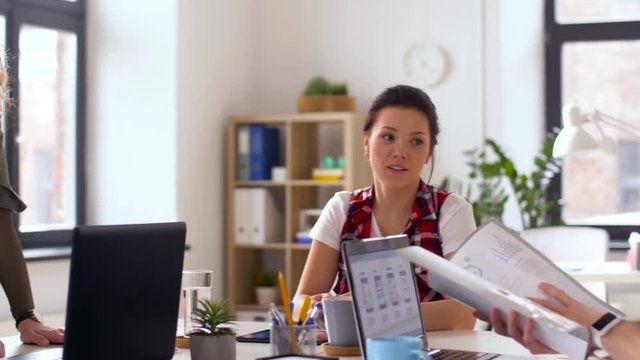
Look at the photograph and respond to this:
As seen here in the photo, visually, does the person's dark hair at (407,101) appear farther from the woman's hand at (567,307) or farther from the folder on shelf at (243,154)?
the folder on shelf at (243,154)

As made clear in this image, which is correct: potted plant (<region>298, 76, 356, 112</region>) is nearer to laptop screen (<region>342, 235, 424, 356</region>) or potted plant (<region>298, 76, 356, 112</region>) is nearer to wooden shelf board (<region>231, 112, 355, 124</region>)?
wooden shelf board (<region>231, 112, 355, 124</region>)

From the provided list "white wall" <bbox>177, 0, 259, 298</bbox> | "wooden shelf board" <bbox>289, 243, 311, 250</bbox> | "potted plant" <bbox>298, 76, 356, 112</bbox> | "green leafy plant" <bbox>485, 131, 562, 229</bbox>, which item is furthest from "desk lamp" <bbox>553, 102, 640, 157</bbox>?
"white wall" <bbox>177, 0, 259, 298</bbox>

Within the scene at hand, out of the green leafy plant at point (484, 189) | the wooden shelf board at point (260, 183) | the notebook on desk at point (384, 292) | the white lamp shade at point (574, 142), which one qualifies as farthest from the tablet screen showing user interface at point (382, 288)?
the wooden shelf board at point (260, 183)

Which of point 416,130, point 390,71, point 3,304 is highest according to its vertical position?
point 390,71

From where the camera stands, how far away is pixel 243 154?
18.3 feet

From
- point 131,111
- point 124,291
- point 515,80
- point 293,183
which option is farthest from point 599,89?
point 124,291

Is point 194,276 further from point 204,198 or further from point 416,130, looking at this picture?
point 204,198

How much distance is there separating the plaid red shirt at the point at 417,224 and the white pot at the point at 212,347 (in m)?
0.79

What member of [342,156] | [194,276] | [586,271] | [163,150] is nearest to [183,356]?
[194,276]

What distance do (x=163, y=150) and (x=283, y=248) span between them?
2.80ft

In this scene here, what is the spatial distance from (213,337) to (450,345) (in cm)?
58

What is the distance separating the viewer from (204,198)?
18.0 ft

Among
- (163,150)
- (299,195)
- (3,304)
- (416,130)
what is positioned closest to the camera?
(416,130)

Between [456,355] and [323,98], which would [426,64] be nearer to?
[323,98]
